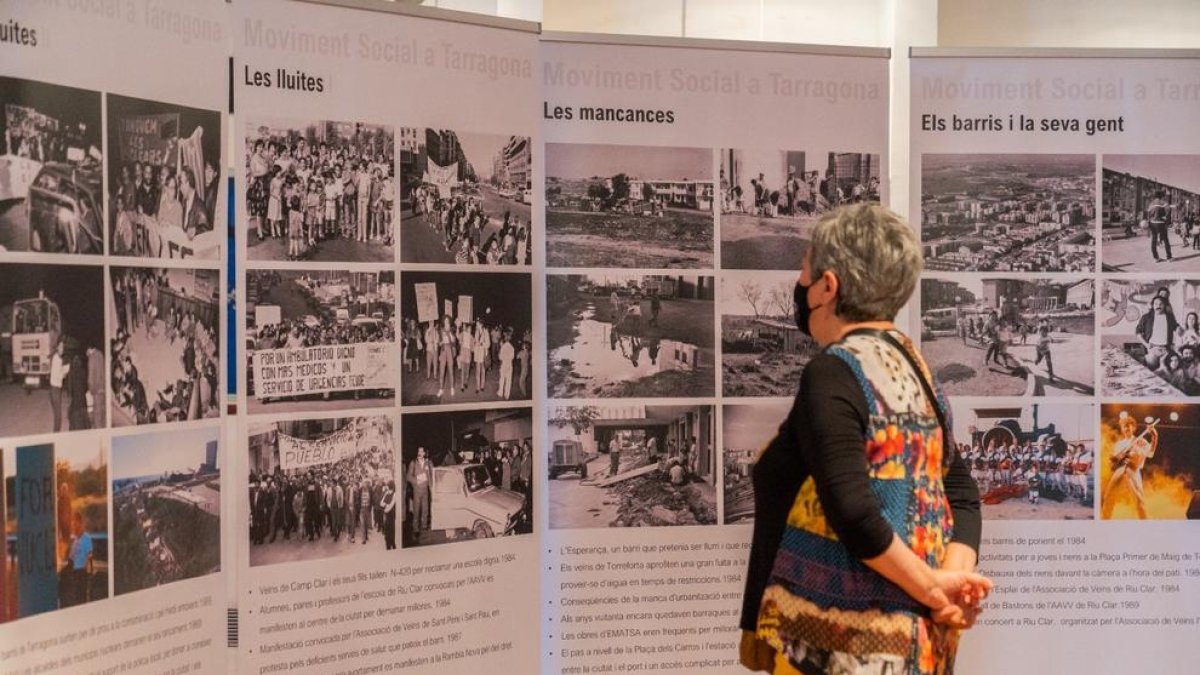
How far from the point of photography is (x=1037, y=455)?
365cm

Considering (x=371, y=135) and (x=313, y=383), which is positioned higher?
(x=371, y=135)

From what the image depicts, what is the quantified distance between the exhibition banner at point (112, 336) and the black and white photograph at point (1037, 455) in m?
2.36

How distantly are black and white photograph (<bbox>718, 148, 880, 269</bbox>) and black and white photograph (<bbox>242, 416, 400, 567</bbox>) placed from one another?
1253 mm

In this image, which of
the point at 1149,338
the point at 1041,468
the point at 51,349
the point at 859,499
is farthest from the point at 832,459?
the point at 1149,338

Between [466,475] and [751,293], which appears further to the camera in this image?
[751,293]

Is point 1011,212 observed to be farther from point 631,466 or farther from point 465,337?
point 465,337

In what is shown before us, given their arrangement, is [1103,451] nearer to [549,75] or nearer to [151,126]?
[549,75]

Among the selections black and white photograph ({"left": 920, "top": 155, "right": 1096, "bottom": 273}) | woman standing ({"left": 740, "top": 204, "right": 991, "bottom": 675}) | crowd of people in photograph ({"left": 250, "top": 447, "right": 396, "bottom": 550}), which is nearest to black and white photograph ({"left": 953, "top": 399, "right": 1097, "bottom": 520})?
black and white photograph ({"left": 920, "top": 155, "right": 1096, "bottom": 273})

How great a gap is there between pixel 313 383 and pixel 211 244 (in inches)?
17.9

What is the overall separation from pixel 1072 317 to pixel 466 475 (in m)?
2.03

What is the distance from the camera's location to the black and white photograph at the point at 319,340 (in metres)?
2.95

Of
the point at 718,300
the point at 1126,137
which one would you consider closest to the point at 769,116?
the point at 718,300

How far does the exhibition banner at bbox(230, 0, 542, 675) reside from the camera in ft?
9.71

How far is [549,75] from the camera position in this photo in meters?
3.47
